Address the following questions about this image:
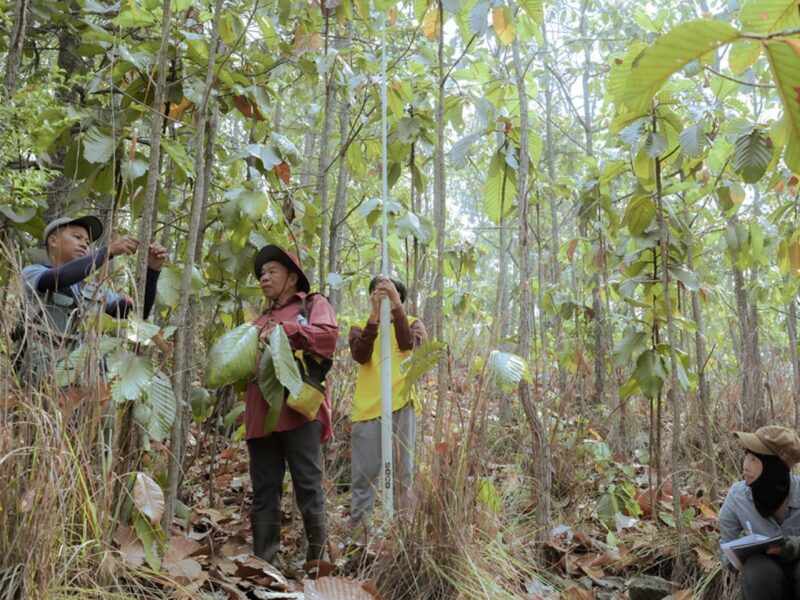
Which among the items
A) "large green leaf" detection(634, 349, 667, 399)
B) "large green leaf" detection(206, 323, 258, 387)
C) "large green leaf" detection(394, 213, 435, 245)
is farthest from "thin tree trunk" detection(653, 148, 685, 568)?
"large green leaf" detection(206, 323, 258, 387)

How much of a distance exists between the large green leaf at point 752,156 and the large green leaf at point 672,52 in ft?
6.90

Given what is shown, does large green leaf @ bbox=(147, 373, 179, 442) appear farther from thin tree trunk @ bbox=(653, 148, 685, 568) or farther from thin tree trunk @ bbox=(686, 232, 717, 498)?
thin tree trunk @ bbox=(686, 232, 717, 498)

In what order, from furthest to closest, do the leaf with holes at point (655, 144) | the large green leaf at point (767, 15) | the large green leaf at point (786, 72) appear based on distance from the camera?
the leaf with holes at point (655, 144), the large green leaf at point (767, 15), the large green leaf at point (786, 72)

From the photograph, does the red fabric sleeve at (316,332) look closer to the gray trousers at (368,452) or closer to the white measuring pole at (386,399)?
the white measuring pole at (386,399)

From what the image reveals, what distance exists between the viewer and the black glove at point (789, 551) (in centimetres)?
285

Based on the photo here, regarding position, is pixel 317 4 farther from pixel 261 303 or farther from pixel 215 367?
pixel 215 367

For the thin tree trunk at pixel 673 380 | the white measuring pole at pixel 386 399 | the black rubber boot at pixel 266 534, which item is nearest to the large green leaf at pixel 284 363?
the white measuring pole at pixel 386 399

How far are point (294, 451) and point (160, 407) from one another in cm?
85

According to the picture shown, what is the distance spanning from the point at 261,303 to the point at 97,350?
2170 mm

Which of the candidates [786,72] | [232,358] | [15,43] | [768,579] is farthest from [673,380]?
[15,43]

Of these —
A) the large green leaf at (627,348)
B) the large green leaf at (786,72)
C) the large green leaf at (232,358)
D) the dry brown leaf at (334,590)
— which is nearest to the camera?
the large green leaf at (786,72)

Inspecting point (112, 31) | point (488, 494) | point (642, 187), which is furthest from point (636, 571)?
point (112, 31)

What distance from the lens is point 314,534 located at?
9.59ft

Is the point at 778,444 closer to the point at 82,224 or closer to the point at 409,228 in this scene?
the point at 409,228
